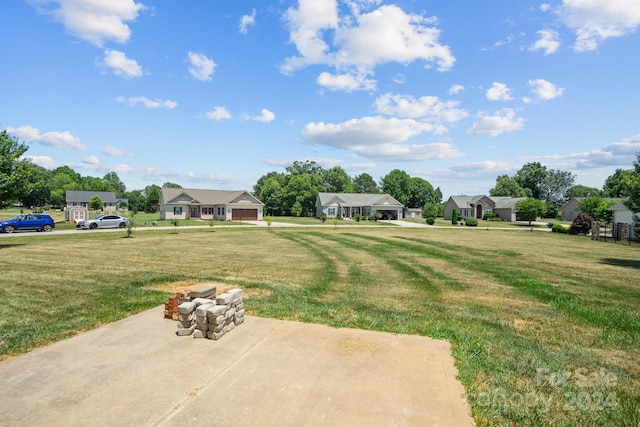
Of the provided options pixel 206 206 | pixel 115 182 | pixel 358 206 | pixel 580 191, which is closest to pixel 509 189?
pixel 580 191

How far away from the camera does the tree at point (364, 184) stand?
Result: 384 feet

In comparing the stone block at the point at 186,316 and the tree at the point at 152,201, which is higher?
the tree at the point at 152,201

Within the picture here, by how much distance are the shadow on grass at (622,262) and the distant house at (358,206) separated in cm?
4841

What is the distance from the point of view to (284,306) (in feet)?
29.2

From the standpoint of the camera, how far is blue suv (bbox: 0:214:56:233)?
29047 mm

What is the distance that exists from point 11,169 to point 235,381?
→ 2232 centimetres

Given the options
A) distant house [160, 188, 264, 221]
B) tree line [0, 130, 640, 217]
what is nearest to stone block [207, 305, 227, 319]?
distant house [160, 188, 264, 221]

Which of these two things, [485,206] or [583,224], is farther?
[485,206]

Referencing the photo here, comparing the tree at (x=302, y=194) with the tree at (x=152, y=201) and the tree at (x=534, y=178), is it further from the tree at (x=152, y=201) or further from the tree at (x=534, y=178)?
the tree at (x=534, y=178)

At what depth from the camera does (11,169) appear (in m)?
19.1

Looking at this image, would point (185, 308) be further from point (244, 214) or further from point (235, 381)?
point (244, 214)

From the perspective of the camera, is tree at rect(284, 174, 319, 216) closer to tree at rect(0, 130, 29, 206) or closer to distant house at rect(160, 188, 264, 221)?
distant house at rect(160, 188, 264, 221)

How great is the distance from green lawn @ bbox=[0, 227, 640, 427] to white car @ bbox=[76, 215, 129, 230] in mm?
14414

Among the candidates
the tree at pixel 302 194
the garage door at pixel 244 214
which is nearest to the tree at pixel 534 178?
the tree at pixel 302 194
